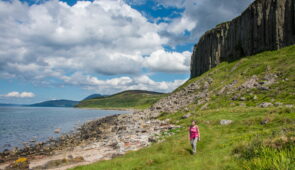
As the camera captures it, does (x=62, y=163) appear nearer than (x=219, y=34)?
Yes

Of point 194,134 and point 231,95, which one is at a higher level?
point 231,95

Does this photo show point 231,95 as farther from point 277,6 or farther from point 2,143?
point 2,143

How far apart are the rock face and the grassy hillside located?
19.4 m

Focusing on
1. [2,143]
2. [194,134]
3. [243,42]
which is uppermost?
[243,42]

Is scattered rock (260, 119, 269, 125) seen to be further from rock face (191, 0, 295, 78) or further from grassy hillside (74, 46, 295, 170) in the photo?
rock face (191, 0, 295, 78)

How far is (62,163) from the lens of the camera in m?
23.9

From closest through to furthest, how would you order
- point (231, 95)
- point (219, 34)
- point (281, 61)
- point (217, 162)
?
1. point (217, 162)
2. point (231, 95)
3. point (281, 61)
4. point (219, 34)

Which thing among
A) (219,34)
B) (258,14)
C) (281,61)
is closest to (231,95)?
(281,61)

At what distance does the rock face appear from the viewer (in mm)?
70525

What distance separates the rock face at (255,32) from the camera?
231 feet

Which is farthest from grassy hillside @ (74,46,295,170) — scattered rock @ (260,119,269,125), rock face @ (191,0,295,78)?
rock face @ (191,0,295,78)

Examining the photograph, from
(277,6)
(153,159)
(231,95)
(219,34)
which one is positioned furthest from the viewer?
(219,34)

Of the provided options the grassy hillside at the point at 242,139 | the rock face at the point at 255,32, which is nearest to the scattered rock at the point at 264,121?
the grassy hillside at the point at 242,139

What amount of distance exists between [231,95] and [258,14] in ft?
160
